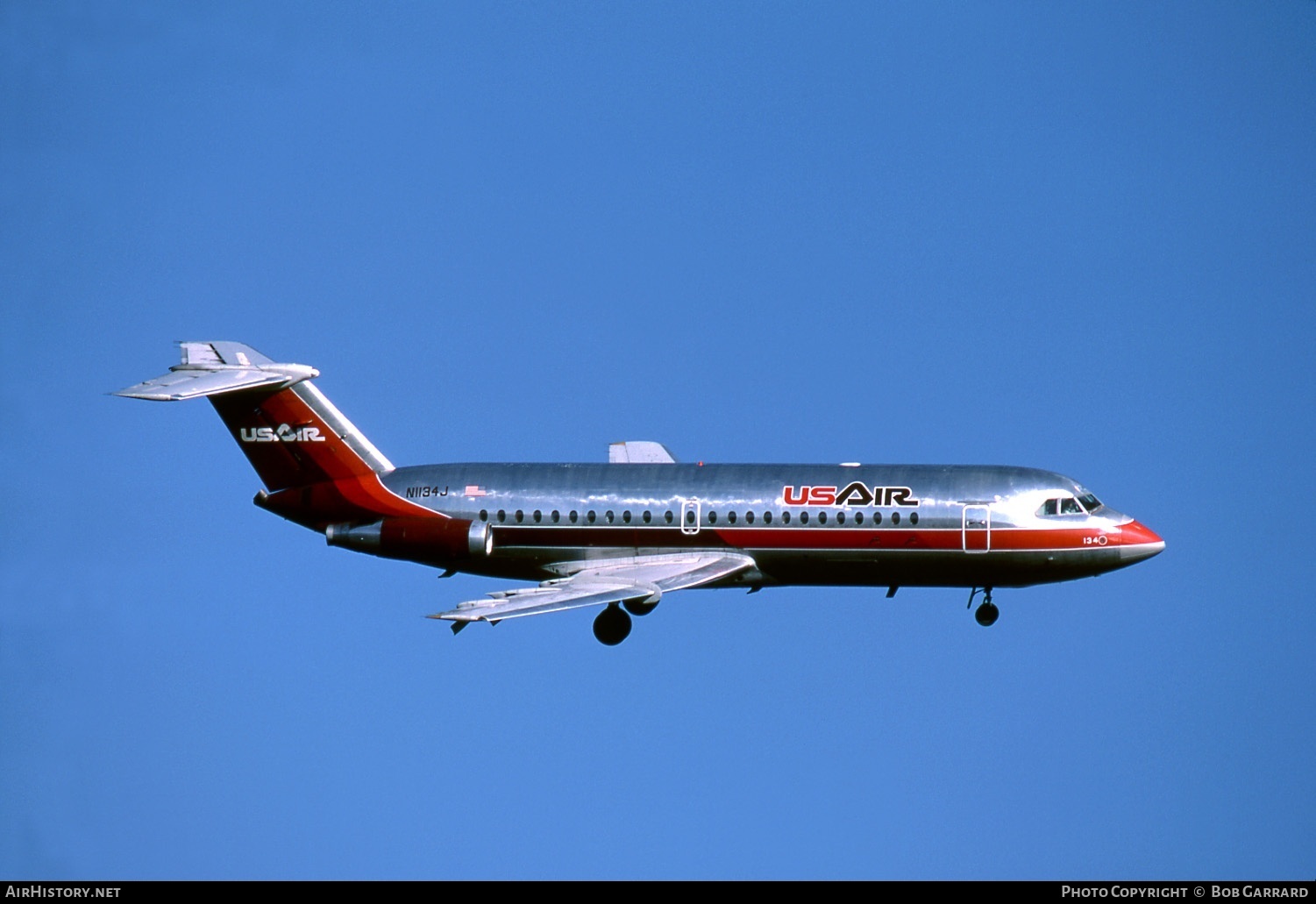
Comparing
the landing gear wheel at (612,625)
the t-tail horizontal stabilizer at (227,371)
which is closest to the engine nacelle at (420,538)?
the landing gear wheel at (612,625)

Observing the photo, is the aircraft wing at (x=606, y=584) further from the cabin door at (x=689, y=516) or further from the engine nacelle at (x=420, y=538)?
the engine nacelle at (x=420, y=538)

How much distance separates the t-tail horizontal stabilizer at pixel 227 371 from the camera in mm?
67375

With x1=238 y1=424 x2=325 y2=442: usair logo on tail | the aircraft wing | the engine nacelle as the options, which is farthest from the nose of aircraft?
x1=238 y1=424 x2=325 y2=442: usair logo on tail

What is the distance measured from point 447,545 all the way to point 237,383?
26.6ft

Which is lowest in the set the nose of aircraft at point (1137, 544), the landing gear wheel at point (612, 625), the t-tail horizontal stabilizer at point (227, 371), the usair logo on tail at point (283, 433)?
the landing gear wheel at point (612, 625)

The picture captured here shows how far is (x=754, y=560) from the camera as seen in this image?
215 ft

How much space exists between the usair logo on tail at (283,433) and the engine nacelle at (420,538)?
293 cm

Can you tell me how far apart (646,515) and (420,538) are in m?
6.92

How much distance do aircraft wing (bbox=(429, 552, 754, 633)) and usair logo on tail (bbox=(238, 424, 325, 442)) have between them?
8.68m

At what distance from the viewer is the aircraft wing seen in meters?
58.6

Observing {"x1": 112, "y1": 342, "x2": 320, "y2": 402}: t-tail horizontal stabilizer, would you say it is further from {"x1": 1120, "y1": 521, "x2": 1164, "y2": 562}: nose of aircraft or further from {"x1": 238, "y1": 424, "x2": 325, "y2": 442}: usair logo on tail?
{"x1": 1120, "y1": 521, "x2": 1164, "y2": 562}: nose of aircraft

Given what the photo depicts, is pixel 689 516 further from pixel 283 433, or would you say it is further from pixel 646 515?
pixel 283 433
